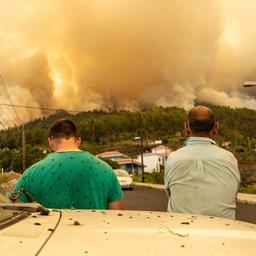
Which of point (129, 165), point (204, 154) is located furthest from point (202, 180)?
point (129, 165)

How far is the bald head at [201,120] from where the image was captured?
395 cm

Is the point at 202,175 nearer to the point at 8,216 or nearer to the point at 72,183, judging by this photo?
the point at 72,183

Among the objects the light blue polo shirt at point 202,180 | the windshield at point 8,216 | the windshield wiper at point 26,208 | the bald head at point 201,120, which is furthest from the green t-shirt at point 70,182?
the windshield at point 8,216

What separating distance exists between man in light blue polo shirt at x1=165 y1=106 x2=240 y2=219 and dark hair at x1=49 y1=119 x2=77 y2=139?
2.39 ft

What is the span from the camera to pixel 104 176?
377 centimetres

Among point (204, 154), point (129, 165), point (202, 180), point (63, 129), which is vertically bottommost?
point (129, 165)

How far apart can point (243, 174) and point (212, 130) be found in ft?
125

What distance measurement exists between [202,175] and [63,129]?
1049mm

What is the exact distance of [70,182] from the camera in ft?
12.1

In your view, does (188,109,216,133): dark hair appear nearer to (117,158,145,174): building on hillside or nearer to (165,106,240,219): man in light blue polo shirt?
(165,106,240,219): man in light blue polo shirt

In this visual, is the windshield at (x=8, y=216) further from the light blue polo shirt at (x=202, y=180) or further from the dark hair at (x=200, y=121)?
the dark hair at (x=200, y=121)

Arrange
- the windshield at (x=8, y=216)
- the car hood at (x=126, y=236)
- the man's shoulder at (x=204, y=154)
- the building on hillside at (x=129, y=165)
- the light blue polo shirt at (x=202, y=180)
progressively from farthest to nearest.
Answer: the building on hillside at (x=129, y=165) → the man's shoulder at (x=204, y=154) → the light blue polo shirt at (x=202, y=180) → the windshield at (x=8, y=216) → the car hood at (x=126, y=236)

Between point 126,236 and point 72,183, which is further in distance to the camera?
point 72,183

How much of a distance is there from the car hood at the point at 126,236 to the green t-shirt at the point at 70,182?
3.52 feet
